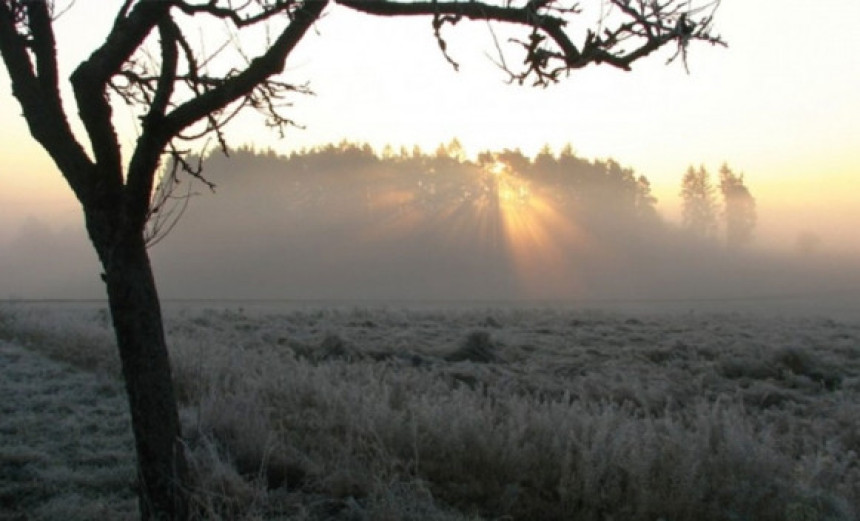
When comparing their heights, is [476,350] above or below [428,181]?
below

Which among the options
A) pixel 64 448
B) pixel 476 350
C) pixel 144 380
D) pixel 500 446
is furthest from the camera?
pixel 476 350

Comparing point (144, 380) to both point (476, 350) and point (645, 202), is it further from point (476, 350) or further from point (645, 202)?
point (645, 202)

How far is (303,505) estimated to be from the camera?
14.5ft

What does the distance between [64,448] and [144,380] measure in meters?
2.40

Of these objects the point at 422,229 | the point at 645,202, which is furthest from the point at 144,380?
the point at 645,202

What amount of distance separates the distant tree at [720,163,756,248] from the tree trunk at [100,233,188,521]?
93.2 metres

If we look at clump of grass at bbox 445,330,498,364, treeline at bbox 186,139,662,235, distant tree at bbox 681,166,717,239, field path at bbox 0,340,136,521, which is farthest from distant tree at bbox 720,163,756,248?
field path at bbox 0,340,136,521

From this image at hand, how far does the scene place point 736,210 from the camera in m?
90.6

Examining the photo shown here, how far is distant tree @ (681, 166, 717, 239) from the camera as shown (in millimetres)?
91250

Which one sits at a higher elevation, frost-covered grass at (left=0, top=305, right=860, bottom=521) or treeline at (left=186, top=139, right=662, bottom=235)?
treeline at (left=186, top=139, right=662, bottom=235)

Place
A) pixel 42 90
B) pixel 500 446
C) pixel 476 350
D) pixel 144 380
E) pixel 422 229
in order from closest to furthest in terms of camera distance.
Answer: pixel 144 380 < pixel 42 90 < pixel 500 446 < pixel 476 350 < pixel 422 229

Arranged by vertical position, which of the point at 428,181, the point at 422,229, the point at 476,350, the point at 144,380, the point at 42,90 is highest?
the point at 428,181

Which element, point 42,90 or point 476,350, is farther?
point 476,350

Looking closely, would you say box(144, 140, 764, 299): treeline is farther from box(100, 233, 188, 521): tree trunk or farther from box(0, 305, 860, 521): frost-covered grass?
box(100, 233, 188, 521): tree trunk
